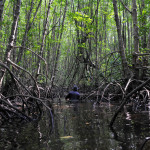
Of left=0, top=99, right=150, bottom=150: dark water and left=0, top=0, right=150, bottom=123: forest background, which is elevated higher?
left=0, top=0, right=150, bottom=123: forest background

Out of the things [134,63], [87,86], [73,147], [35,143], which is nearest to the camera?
[73,147]

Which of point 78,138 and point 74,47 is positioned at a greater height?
point 74,47

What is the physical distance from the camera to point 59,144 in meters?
1.91

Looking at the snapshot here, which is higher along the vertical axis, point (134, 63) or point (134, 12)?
point (134, 12)

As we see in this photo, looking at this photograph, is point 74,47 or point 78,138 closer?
Result: point 78,138

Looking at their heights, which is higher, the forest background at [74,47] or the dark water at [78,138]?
the forest background at [74,47]

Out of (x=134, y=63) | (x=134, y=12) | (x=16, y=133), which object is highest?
(x=134, y=12)

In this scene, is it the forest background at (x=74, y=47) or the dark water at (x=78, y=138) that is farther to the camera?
the forest background at (x=74, y=47)

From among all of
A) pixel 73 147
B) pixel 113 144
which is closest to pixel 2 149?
pixel 73 147

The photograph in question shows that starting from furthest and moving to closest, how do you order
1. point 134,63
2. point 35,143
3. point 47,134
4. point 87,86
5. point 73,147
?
point 87,86, point 134,63, point 47,134, point 35,143, point 73,147

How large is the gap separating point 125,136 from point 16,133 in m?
1.42

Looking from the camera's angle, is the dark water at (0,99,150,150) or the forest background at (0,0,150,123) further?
the forest background at (0,0,150,123)

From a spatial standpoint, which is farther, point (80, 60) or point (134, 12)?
point (80, 60)

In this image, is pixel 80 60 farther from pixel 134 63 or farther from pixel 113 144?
pixel 113 144
